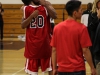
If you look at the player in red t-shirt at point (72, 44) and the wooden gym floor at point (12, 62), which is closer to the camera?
the player in red t-shirt at point (72, 44)

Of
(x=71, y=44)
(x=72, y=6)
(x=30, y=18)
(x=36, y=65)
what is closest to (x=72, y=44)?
(x=71, y=44)

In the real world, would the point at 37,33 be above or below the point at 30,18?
below

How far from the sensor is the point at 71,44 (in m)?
3.88

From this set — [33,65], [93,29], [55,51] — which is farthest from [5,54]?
[55,51]

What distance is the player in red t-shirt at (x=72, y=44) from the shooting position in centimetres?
383

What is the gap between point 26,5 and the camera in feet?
17.9

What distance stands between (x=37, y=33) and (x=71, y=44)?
5.23ft

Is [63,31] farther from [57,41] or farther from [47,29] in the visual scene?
[47,29]

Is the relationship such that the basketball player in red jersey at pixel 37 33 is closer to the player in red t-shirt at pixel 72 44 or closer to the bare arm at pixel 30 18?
the bare arm at pixel 30 18

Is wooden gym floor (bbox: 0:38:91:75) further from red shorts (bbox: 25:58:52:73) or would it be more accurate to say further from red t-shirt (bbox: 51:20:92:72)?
red t-shirt (bbox: 51:20:92:72)

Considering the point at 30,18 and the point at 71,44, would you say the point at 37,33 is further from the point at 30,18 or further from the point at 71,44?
the point at 71,44

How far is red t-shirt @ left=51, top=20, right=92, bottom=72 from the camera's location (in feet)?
12.5

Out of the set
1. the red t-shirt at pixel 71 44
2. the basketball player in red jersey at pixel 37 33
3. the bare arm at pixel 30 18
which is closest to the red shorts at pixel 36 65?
the basketball player in red jersey at pixel 37 33

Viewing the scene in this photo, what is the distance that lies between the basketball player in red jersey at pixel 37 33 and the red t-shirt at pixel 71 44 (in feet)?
4.67
